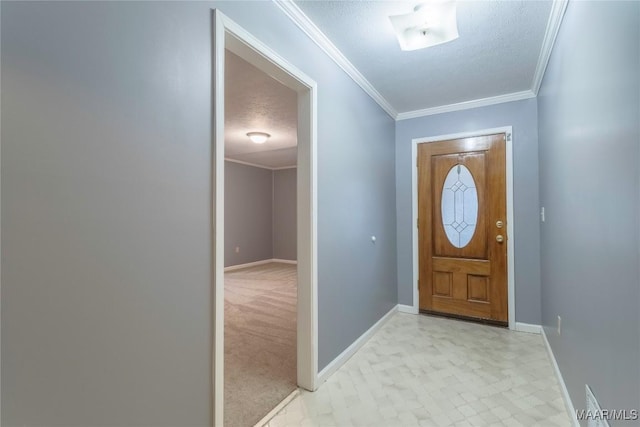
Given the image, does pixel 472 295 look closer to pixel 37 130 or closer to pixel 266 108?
pixel 266 108

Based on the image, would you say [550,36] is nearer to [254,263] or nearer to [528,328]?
[528,328]

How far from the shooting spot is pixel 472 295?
3.38m

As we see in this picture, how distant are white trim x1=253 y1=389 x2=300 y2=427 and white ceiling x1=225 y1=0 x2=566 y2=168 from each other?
241cm

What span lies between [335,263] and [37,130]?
189cm

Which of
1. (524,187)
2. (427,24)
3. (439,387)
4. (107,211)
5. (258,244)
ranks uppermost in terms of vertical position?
(427,24)

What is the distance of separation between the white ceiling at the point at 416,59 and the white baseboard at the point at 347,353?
2.34m

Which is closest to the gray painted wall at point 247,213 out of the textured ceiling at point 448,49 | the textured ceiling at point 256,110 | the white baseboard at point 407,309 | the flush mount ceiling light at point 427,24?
the textured ceiling at point 256,110

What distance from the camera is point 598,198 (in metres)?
1.26

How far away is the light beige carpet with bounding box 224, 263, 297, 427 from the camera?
1868mm

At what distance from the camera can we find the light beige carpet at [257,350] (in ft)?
6.13

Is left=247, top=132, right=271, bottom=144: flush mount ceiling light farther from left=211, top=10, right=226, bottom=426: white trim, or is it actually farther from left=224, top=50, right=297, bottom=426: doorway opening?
left=211, top=10, right=226, bottom=426: white trim

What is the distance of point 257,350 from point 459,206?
2.66m

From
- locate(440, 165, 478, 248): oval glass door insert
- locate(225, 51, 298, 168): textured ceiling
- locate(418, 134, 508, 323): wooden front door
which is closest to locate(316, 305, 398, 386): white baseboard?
locate(418, 134, 508, 323): wooden front door

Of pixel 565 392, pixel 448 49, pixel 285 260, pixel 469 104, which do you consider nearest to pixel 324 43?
pixel 448 49
